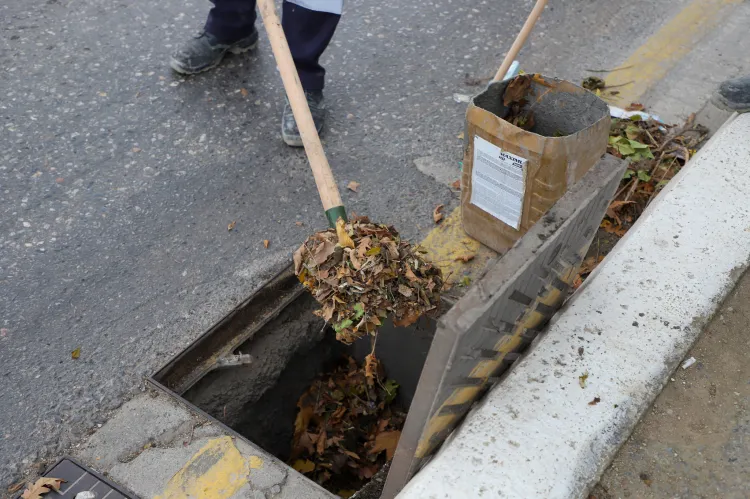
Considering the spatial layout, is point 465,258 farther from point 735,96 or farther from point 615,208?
point 735,96

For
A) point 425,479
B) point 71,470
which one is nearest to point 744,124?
point 425,479

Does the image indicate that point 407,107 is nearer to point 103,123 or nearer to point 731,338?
point 103,123

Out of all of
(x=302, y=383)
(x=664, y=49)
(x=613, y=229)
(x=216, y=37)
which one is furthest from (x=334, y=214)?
(x=664, y=49)

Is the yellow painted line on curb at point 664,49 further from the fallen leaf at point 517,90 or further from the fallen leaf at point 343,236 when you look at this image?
the fallen leaf at point 343,236

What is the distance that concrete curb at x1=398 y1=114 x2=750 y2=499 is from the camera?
5.17 feet

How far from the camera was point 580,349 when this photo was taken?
183 centimetres

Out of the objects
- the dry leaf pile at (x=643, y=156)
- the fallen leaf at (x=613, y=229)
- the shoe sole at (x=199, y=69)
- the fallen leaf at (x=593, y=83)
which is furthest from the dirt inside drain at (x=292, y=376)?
the fallen leaf at (x=593, y=83)

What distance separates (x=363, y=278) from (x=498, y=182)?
2.34 ft

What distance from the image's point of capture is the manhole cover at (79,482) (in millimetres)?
1841

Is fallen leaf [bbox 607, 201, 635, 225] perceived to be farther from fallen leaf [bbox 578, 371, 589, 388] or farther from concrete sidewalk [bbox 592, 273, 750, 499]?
fallen leaf [bbox 578, 371, 589, 388]

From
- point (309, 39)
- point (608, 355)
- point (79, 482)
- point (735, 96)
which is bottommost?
point (79, 482)

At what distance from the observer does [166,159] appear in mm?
2955

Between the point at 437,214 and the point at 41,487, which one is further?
the point at 437,214

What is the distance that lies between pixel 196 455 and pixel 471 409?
0.84 m
